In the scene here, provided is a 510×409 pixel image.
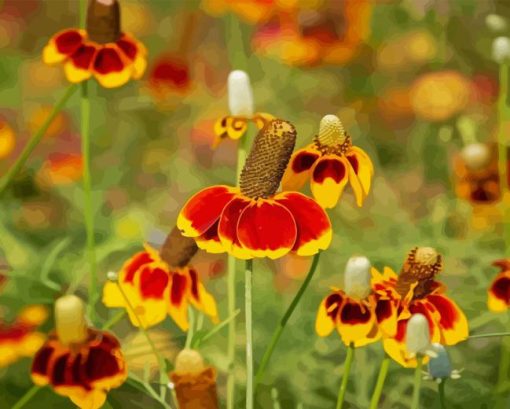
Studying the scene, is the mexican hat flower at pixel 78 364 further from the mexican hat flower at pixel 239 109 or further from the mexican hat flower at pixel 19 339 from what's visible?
the mexican hat flower at pixel 19 339

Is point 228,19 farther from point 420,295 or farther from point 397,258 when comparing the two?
point 420,295

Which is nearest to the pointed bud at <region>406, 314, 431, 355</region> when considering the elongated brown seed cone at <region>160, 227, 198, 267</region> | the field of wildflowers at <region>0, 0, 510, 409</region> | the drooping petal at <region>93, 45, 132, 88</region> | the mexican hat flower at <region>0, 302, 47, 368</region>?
the field of wildflowers at <region>0, 0, 510, 409</region>

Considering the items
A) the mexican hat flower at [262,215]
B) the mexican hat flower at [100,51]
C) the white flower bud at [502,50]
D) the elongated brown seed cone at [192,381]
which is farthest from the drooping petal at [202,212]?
the white flower bud at [502,50]

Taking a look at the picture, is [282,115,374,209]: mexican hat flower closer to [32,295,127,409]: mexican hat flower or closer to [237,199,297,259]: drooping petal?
[237,199,297,259]: drooping petal

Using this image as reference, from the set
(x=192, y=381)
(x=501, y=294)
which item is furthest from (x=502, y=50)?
(x=192, y=381)

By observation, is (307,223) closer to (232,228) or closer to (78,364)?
(232,228)

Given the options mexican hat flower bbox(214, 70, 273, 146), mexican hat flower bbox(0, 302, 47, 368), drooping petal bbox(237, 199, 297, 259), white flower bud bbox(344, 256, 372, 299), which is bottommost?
mexican hat flower bbox(0, 302, 47, 368)
